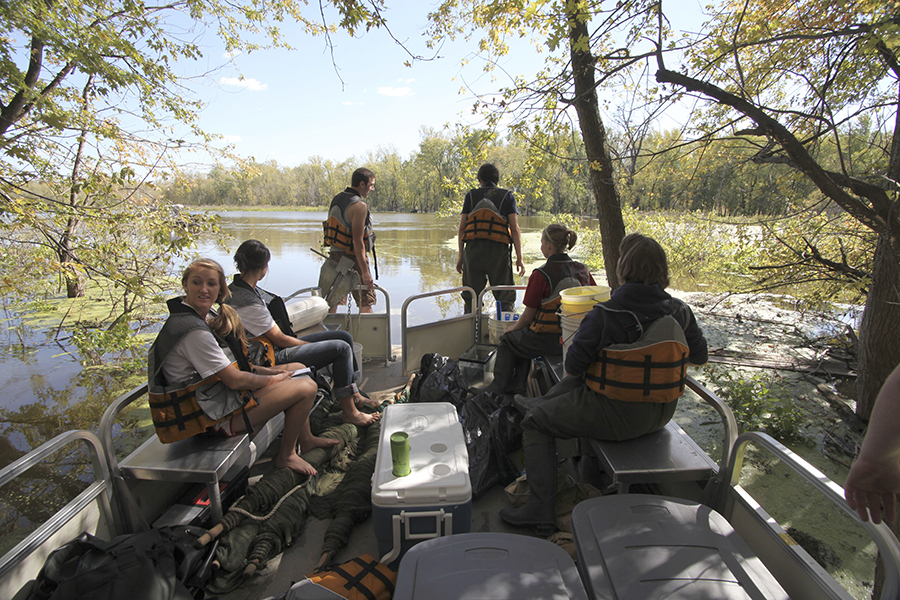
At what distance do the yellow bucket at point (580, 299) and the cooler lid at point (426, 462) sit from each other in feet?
2.95

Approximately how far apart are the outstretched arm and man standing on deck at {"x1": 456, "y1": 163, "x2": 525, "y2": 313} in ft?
10.7

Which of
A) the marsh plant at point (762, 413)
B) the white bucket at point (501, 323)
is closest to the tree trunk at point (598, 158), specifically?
the white bucket at point (501, 323)

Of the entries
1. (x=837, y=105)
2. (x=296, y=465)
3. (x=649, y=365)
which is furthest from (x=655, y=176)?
(x=296, y=465)

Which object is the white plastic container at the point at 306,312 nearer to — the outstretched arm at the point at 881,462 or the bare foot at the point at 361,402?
the bare foot at the point at 361,402

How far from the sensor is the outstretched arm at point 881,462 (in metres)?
1.02

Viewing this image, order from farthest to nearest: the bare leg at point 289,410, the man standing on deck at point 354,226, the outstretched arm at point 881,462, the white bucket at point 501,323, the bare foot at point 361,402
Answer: the man standing on deck at point 354,226
the white bucket at point 501,323
the bare foot at point 361,402
the bare leg at point 289,410
the outstretched arm at point 881,462

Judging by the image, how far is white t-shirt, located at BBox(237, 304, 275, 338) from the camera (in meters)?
2.76

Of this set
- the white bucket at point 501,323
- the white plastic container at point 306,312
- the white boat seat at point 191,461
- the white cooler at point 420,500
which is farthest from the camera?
the white bucket at point 501,323

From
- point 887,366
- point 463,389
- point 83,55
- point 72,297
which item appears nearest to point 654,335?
point 463,389

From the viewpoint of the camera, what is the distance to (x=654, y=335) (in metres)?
1.88

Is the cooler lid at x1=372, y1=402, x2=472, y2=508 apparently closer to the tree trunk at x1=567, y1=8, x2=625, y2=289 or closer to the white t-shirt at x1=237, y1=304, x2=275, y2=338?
the white t-shirt at x1=237, y1=304, x2=275, y2=338

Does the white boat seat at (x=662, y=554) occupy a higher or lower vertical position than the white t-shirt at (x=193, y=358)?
lower

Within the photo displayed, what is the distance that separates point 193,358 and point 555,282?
7.15 ft

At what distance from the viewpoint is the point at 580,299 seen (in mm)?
2510
